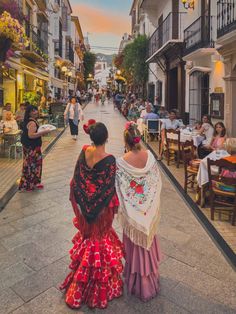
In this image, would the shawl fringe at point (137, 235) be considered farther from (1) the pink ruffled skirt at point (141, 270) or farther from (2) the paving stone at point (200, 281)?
(2) the paving stone at point (200, 281)

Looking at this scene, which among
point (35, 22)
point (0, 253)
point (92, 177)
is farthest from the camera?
point (35, 22)

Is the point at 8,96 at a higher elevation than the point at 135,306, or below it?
higher

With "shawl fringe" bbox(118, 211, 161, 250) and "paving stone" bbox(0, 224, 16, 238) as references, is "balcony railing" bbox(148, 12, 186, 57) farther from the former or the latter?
"shawl fringe" bbox(118, 211, 161, 250)

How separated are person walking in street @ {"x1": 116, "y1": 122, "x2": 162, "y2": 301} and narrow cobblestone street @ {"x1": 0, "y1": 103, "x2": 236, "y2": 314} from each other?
0.26m

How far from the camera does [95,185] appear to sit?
2980 millimetres

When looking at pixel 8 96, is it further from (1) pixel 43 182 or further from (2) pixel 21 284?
(2) pixel 21 284

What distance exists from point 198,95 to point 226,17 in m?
3.91

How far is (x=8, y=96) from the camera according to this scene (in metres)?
15.4

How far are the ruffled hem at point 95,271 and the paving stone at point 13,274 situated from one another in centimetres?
Answer: 75

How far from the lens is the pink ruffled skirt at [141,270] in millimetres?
3119

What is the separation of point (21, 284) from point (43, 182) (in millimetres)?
4326

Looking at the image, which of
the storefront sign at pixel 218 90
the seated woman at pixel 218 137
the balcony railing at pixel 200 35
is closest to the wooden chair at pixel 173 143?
the seated woman at pixel 218 137

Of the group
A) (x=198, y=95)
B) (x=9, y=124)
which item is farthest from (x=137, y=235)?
(x=198, y=95)

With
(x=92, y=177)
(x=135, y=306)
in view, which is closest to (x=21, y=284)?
(x=135, y=306)
